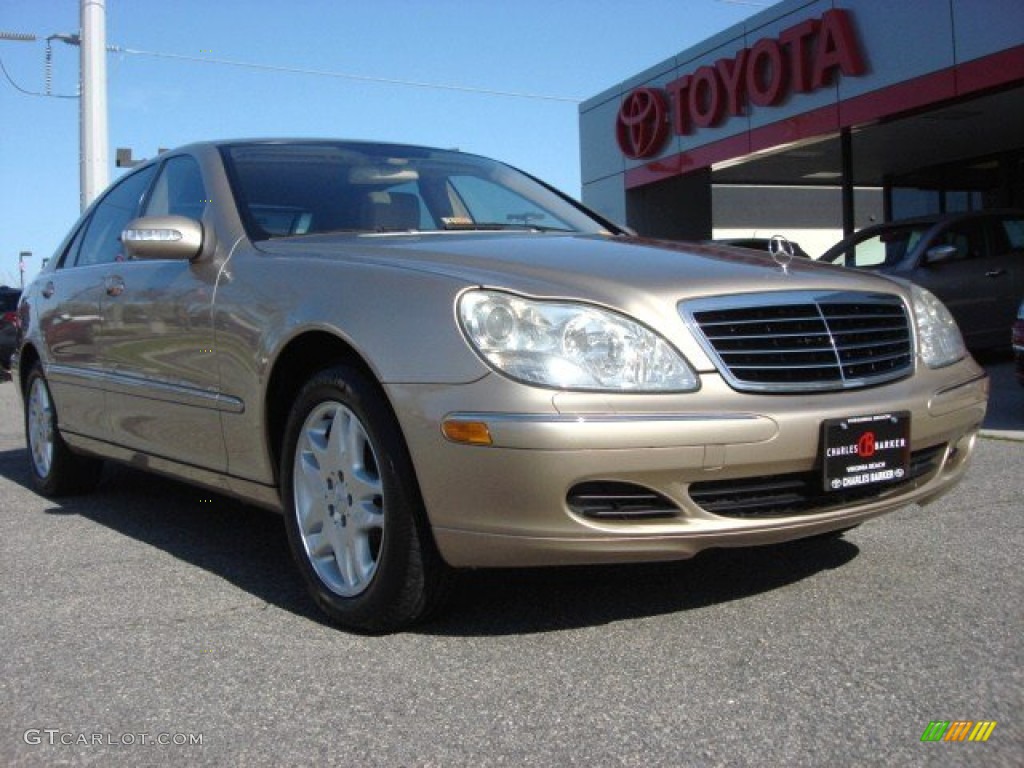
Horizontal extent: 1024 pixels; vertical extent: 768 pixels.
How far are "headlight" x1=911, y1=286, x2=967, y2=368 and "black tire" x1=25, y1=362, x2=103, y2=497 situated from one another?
12.4 ft

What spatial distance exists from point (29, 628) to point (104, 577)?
0.59 meters

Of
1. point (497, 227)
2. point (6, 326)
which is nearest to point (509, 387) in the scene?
point (497, 227)

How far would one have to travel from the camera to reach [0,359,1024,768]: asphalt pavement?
2.38 metres

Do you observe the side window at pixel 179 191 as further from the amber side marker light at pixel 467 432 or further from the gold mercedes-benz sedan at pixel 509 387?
the amber side marker light at pixel 467 432

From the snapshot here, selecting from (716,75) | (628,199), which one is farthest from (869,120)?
(628,199)

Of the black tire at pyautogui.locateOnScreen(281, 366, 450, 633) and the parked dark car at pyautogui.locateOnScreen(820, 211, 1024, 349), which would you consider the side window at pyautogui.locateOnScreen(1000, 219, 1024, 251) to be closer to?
the parked dark car at pyautogui.locateOnScreen(820, 211, 1024, 349)

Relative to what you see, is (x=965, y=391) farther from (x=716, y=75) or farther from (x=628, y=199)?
(x=628, y=199)

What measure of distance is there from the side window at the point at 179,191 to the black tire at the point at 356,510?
4.02ft

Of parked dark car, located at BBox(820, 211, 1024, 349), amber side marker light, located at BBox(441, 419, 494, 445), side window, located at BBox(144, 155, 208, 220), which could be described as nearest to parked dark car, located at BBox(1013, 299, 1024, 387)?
parked dark car, located at BBox(820, 211, 1024, 349)

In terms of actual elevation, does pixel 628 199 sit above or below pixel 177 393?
above

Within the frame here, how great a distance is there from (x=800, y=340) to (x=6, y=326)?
581 inches

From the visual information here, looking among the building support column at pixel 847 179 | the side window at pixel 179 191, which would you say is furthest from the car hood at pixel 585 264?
the building support column at pixel 847 179

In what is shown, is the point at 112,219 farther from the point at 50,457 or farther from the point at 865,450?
the point at 865,450

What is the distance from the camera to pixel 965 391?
3434 millimetres
